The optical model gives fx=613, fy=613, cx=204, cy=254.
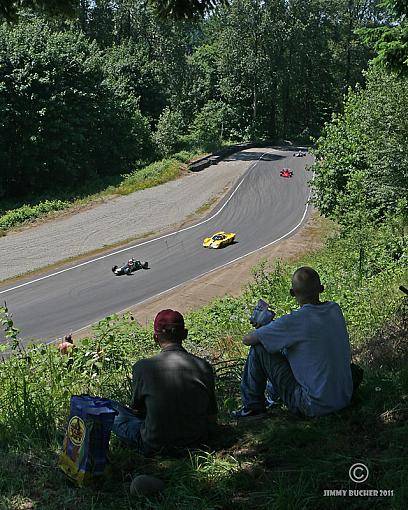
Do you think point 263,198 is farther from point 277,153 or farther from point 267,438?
point 267,438

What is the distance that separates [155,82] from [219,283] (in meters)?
34.2

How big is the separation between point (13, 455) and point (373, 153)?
18.6 metres

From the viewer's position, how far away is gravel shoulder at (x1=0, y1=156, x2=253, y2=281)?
93.0 ft

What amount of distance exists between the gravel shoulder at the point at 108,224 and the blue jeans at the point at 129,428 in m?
22.8

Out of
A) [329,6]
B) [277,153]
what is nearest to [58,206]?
[277,153]

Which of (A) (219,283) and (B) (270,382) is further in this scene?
(A) (219,283)

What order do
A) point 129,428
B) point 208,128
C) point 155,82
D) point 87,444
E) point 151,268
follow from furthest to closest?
1. point 208,128
2. point 155,82
3. point 151,268
4. point 129,428
5. point 87,444

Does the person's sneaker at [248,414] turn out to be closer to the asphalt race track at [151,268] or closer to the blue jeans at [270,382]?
the blue jeans at [270,382]

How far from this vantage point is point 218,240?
29656 mm

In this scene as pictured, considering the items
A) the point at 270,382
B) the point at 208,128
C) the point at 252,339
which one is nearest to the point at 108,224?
the point at 208,128

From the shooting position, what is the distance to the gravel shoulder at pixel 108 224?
28.4 meters

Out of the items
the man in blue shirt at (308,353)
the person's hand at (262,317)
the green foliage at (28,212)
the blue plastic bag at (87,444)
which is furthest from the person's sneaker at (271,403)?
the green foliage at (28,212)

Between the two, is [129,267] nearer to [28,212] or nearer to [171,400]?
[28,212]

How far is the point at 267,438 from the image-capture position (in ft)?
12.8
